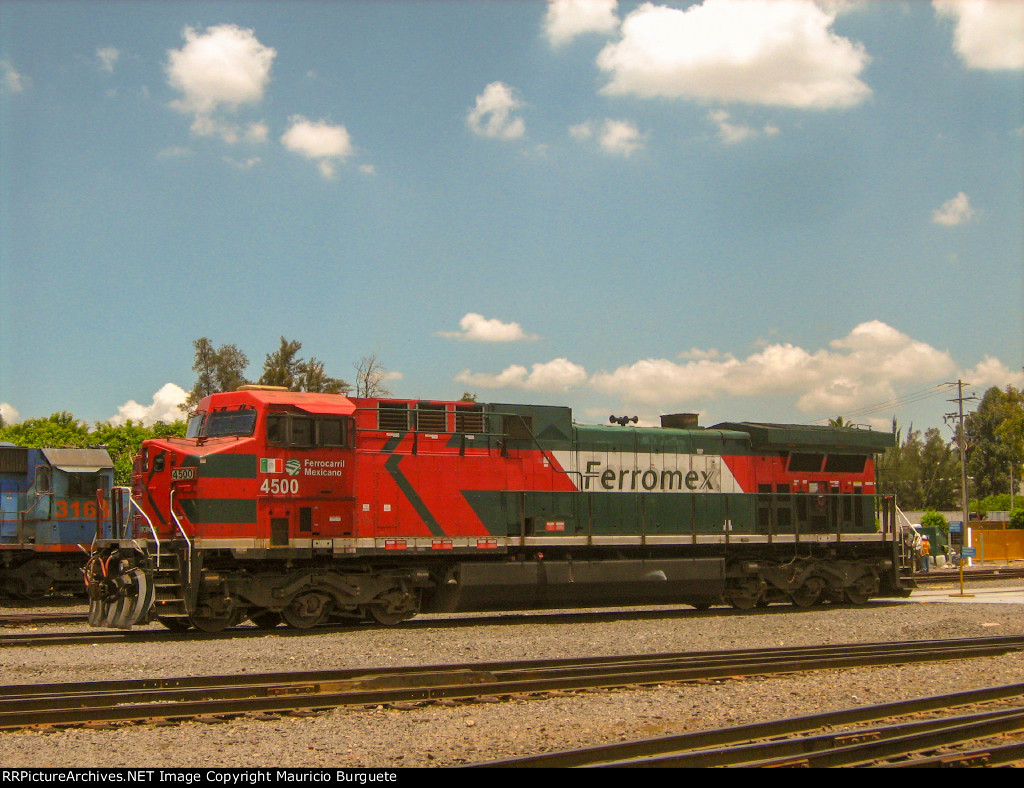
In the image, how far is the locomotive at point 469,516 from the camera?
13.7 m

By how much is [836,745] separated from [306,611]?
920cm

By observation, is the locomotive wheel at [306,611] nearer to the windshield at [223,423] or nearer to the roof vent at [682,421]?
the windshield at [223,423]

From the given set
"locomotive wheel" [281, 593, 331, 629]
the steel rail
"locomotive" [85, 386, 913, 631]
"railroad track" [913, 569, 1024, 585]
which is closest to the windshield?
"locomotive" [85, 386, 913, 631]

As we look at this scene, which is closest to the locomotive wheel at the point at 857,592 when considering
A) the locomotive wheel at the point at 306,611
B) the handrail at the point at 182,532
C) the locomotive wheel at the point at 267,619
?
the locomotive wheel at the point at 306,611

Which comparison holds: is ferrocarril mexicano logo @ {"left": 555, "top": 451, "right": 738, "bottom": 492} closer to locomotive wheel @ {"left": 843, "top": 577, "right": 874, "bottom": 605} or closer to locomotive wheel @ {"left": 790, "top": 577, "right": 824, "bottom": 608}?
locomotive wheel @ {"left": 790, "top": 577, "right": 824, "bottom": 608}

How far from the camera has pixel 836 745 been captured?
22.8 ft

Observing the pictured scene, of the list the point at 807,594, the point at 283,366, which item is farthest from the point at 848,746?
the point at 283,366

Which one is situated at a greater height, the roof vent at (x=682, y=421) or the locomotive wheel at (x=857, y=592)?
the roof vent at (x=682, y=421)

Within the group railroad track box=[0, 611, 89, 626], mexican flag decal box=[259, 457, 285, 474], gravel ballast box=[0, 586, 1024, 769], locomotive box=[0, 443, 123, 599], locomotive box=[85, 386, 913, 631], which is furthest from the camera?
locomotive box=[0, 443, 123, 599]

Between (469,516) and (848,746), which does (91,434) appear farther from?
(848,746)

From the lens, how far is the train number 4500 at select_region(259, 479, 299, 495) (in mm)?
13930

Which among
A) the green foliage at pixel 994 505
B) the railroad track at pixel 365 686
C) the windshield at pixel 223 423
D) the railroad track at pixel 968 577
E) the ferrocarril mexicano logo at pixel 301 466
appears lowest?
the railroad track at pixel 968 577

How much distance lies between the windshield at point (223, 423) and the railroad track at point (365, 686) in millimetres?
5256

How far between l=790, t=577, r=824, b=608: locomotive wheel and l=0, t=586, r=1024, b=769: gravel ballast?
0.91 m
